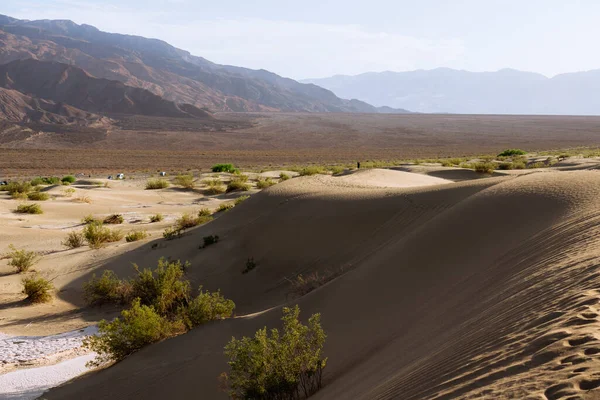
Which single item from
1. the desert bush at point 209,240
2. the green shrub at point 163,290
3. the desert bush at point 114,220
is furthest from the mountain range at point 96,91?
the green shrub at point 163,290

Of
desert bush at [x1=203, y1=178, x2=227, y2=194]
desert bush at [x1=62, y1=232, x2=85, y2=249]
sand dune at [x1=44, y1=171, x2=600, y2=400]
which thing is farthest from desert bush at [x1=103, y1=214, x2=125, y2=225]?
desert bush at [x1=203, y1=178, x2=227, y2=194]

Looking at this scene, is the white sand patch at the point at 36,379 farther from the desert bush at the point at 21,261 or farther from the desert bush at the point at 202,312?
the desert bush at the point at 21,261

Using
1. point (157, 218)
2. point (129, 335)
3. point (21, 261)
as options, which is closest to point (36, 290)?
point (21, 261)

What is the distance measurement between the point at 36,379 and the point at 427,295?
526 cm

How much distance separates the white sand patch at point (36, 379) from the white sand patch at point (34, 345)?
1.67ft

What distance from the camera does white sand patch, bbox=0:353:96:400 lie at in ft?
22.3

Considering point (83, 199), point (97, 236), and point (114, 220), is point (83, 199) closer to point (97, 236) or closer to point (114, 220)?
point (114, 220)

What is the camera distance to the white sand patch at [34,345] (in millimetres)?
8039

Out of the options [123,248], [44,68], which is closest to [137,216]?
[123,248]

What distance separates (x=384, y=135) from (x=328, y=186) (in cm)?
7268

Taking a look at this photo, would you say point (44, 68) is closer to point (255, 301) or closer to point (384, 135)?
point (384, 135)

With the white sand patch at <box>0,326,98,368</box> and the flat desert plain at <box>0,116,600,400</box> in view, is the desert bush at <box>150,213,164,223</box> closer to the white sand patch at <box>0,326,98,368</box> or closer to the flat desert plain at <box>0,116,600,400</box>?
the flat desert plain at <box>0,116,600,400</box>

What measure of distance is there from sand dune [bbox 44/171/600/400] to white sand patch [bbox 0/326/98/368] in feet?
5.21

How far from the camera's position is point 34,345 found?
852 cm
